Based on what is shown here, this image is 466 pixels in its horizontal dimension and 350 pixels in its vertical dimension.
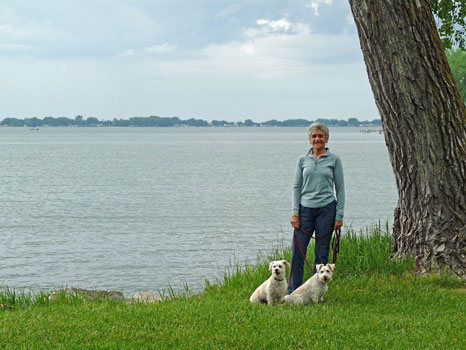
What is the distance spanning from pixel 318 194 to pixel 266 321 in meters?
1.86

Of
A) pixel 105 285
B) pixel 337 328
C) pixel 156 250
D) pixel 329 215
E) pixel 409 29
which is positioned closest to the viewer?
pixel 337 328

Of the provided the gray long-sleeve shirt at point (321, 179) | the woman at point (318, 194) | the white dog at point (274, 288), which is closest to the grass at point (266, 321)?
the white dog at point (274, 288)

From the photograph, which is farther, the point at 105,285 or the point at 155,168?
the point at 155,168

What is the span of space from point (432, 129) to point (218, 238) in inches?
513

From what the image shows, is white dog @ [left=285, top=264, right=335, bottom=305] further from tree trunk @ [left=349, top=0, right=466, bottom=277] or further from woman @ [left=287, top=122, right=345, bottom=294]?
tree trunk @ [left=349, top=0, right=466, bottom=277]

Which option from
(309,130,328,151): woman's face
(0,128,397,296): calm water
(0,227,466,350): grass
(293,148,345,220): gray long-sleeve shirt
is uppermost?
(309,130,328,151): woman's face

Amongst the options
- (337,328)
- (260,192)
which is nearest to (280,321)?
(337,328)

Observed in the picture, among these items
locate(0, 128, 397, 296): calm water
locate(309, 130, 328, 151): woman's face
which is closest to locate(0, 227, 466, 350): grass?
locate(309, 130, 328, 151): woman's face

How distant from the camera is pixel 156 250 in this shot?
18766 mm

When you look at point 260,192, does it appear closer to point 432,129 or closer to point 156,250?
point 156,250

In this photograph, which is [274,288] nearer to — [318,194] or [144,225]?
[318,194]

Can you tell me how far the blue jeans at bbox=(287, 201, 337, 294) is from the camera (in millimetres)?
7273

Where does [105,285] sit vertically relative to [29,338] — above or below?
below

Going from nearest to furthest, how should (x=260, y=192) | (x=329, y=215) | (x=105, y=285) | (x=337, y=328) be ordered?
(x=337, y=328), (x=329, y=215), (x=105, y=285), (x=260, y=192)
